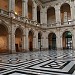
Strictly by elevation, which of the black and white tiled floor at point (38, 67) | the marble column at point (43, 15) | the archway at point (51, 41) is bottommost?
the black and white tiled floor at point (38, 67)

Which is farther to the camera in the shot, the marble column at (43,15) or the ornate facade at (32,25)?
the marble column at (43,15)

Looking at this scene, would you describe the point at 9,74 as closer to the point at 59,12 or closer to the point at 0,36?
the point at 0,36

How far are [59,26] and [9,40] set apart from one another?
1150 centimetres

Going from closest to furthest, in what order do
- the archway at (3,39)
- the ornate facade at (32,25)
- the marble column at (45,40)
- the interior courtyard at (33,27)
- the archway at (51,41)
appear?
the interior courtyard at (33,27)
the ornate facade at (32,25)
the archway at (3,39)
the marble column at (45,40)
the archway at (51,41)

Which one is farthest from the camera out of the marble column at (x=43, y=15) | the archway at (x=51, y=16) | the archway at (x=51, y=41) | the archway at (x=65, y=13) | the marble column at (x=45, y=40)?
the archway at (x=51, y=41)

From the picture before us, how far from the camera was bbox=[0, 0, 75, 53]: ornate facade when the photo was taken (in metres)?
15.3

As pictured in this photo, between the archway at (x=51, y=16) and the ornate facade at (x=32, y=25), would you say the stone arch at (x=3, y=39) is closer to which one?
the ornate facade at (x=32, y=25)

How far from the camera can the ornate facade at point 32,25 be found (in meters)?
15.3

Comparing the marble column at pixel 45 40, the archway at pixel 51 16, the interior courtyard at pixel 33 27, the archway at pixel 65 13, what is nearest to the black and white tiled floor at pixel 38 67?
the interior courtyard at pixel 33 27

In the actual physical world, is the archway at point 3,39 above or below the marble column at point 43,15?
below

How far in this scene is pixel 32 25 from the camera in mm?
20234

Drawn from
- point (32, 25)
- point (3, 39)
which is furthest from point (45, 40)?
point (3, 39)

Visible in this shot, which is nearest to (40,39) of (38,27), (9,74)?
(38,27)

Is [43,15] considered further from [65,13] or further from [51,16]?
[65,13]
